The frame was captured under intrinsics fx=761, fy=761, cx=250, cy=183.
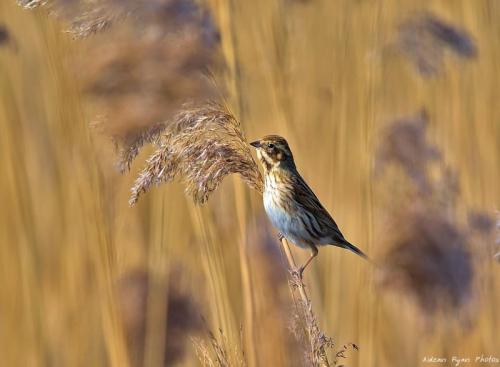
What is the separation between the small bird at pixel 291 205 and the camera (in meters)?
2.77

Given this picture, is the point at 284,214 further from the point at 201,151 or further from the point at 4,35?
the point at 4,35

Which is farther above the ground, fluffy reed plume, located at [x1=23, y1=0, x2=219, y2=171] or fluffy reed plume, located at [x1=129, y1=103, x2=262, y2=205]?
fluffy reed plume, located at [x1=23, y1=0, x2=219, y2=171]

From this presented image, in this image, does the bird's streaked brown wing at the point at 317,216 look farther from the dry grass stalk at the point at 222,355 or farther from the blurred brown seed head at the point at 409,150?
the dry grass stalk at the point at 222,355

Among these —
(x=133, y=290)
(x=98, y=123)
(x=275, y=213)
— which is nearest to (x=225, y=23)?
(x=98, y=123)

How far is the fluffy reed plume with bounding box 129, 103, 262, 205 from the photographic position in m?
2.03

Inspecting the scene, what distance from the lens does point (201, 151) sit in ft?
6.79

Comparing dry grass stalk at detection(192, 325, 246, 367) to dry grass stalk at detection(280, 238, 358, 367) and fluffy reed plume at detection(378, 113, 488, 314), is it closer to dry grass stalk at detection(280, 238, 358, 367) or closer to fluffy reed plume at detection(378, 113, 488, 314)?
dry grass stalk at detection(280, 238, 358, 367)

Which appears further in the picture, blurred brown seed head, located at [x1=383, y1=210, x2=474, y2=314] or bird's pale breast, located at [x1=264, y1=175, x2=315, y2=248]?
bird's pale breast, located at [x1=264, y1=175, x2=315, y2=248]

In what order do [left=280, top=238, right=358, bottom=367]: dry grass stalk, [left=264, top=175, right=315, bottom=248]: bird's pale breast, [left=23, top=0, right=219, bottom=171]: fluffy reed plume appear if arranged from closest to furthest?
[left=280, top=238, right=358, bottom=367]: dry grass stalk, [left=23, top=0, right=219, bottom=171]: fluffy reed plume, [left=264, top=175, right=315, bottom=248]: bird's pale breast

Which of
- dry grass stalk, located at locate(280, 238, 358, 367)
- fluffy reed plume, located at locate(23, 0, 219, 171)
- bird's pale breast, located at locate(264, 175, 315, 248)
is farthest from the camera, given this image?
bird's pale breast, located at locate(264, 175, 315, 248)

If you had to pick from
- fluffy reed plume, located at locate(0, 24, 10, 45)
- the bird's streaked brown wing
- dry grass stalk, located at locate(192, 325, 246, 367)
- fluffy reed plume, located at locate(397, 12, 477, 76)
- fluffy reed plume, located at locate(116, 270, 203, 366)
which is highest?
fluffy reed plume, located at locate(0, 24, 10, 45)

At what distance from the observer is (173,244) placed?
127 inches

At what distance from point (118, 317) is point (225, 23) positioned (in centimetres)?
94

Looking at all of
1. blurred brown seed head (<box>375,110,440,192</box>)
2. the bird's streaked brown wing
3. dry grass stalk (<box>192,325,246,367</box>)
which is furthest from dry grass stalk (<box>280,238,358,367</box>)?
the bird's streaked brown wing
